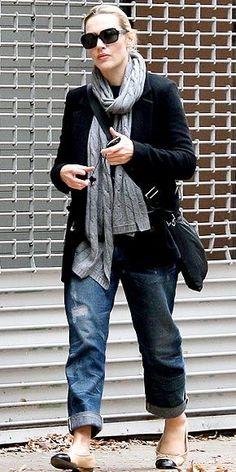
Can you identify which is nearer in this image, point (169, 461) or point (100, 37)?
point (100, 37)

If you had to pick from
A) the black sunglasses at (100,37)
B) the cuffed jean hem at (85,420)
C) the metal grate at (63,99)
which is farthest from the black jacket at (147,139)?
the metal grate at (63,99)

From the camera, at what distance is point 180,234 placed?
530cm

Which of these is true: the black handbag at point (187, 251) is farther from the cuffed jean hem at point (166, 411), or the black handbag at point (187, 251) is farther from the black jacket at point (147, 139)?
the cuffed jean hem at point (166, 411)

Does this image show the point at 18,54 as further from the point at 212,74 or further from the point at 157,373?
the point at 157,373

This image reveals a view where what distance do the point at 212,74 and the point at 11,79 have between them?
1107 mm

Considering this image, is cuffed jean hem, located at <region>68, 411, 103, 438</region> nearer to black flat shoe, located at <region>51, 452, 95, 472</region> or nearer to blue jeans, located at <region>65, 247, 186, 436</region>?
blue jeans, located at <region>65, 247, 186, 436</region>

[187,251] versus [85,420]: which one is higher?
[187,251]

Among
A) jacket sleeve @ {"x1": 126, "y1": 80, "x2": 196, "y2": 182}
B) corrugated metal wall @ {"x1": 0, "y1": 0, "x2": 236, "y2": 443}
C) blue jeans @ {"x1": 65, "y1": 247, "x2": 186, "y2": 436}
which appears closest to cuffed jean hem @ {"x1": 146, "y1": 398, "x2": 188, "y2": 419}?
blue jeans @ {"x1": 65, "y1": 247, "x2": 186, "y2": 436}

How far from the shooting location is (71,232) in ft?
17.1

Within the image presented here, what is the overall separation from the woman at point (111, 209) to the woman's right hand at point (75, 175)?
0.04 ft

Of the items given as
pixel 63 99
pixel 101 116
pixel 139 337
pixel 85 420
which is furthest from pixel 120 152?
pixel 63 99

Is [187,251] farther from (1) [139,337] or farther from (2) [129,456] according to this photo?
(2) [129,456]

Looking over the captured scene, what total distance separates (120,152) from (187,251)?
66 centimetres

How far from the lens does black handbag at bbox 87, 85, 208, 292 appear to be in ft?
16.9
